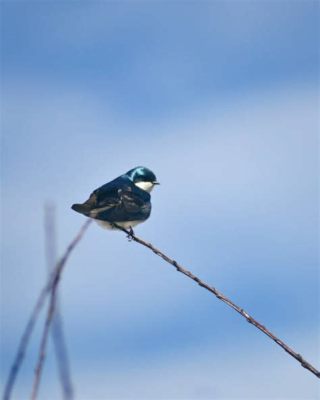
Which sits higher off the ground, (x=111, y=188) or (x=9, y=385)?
(x=111, y=188)

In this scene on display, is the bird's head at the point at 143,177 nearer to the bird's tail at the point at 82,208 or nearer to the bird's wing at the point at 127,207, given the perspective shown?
the bird's wing at the point at 127,207

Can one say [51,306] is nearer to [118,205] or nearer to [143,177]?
[118,205]

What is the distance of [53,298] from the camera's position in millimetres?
1012

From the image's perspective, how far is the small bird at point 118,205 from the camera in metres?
4.78

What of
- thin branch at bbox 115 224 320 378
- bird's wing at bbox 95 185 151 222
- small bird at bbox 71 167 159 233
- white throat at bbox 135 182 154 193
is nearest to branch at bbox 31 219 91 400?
thin branch at bbox 115 224 320 378

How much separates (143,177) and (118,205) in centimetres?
202

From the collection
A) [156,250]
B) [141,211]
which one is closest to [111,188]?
[141,211]

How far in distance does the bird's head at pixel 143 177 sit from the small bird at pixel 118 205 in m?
0.54

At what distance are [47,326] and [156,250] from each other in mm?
946

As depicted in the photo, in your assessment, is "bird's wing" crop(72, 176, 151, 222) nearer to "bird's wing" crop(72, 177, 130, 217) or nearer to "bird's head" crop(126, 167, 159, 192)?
"bird's wing" crop(72, 177, 130, 217)

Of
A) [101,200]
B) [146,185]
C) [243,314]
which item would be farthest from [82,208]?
[243,314]

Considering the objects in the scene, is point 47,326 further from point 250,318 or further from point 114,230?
point 114,230

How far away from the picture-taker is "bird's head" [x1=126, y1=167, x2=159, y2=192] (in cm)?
725

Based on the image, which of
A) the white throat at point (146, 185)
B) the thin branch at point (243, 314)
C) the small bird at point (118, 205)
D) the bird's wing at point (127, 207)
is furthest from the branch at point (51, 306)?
the white throat at point (146, 185)
